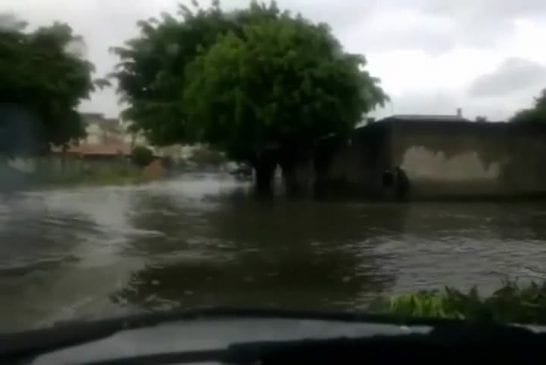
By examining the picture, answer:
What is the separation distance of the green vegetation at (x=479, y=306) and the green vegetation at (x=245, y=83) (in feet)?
3.45

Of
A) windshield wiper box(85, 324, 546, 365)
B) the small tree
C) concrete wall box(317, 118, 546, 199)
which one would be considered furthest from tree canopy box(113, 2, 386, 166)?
concrete wall box(317, 118, 546, 199)

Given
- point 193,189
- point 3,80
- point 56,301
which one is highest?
point 3,80

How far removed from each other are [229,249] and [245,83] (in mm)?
1905

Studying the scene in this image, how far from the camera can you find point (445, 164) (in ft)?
33.9

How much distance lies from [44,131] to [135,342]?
1777 millimetres

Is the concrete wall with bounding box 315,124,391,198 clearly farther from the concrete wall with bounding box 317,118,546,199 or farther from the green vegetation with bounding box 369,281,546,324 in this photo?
the green vegetation with bounding box 369,281,546,324

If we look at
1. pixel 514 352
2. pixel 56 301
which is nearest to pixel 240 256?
pixel 56 301

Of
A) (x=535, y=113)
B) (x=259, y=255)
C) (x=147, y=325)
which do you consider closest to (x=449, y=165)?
(x=259, y=255)

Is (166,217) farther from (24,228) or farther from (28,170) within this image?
(28,170)

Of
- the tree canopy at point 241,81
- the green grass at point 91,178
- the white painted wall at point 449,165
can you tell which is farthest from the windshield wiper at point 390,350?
the white painted wall at point 449,165

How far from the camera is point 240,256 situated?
271 inches

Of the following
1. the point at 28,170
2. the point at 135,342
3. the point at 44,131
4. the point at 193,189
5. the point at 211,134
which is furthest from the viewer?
the point at 193,189

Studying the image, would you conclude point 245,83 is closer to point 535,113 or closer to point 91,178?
point 91,178

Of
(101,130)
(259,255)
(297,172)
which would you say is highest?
(101,130)
